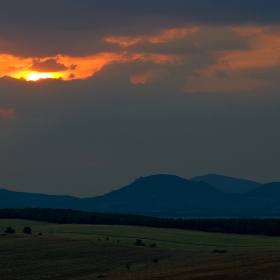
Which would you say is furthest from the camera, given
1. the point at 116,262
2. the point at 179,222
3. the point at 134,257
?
the point at 179,222

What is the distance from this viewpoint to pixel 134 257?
88.2 m

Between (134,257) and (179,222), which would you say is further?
(179,222)

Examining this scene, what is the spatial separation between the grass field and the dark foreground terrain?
10.3 meters

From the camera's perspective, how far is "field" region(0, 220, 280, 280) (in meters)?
67.9

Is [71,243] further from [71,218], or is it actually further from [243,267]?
[71,218]

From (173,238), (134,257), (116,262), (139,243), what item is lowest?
(116,262)

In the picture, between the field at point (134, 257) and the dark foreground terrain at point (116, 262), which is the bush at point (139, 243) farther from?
the dark foreground terrain at point (116, 262)

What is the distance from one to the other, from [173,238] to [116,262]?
123ft

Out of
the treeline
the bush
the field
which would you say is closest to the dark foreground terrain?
the field

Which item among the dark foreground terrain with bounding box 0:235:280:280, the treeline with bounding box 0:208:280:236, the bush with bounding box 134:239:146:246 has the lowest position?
the dark foreground terrain with bounding box 0:235:280:280

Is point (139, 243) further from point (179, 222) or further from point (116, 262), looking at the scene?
point (179, 222)

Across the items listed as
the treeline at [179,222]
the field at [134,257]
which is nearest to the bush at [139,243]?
the field at [134,257]

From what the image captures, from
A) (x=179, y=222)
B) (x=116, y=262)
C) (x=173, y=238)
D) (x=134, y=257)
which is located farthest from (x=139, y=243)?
(x=179, y=222)

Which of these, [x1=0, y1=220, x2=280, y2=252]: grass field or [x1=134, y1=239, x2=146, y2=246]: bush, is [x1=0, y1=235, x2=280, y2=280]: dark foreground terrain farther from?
[x1=0, y1=220, x2=280, y2=252]: grass field
